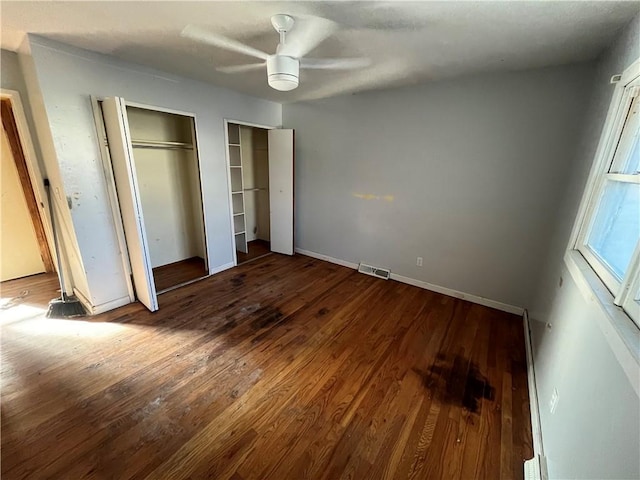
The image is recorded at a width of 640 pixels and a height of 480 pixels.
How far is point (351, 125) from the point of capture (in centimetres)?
345

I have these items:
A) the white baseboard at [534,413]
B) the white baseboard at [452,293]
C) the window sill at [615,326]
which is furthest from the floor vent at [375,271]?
the window sill at [615,326]

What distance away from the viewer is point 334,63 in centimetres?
229

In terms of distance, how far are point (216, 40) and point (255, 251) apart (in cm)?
307

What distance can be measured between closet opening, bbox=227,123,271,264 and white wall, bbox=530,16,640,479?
3.56 m

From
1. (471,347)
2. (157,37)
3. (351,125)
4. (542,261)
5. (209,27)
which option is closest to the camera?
(209,27)

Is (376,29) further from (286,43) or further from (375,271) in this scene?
(375,271)

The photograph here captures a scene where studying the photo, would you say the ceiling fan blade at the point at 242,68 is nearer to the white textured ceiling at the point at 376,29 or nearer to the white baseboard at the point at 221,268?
the white textured ceiling at the point at 376,29

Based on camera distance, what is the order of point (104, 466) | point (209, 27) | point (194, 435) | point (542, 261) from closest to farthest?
point (104, 466), point (194, 435), point (209, 27), point (542, 261)

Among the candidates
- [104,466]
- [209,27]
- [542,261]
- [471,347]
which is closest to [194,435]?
[104,466]

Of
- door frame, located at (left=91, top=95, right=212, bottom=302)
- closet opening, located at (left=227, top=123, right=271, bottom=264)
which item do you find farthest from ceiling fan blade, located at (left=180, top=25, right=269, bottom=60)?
closet opening, located at (left=227, top=123, right=271, bottom=264)

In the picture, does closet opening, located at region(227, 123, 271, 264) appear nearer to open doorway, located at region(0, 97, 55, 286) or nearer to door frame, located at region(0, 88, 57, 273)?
door frame, located at region(0, 88, 57, 273)

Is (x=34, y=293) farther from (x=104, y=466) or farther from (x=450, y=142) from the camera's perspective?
(x=450, y=142)

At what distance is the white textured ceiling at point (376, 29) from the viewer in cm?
146

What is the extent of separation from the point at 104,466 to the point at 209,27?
2.60 m
